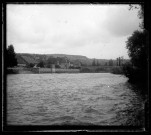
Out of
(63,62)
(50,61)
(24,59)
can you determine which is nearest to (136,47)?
(24,59)

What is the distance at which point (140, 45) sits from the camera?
62.1 feet

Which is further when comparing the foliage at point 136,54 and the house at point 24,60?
the house at point 24,60

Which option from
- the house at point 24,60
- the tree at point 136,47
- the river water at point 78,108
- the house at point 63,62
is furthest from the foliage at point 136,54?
the house at point 63,62

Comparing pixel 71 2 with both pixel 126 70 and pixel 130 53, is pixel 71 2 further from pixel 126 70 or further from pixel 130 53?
pixel 126 70

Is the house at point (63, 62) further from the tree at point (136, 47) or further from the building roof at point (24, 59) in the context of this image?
the tree at point (136, 47)

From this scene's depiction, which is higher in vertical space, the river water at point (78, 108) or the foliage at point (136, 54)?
the foliage at point (136, 54)

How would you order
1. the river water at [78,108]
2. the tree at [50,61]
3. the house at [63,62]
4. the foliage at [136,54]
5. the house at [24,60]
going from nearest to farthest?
the river water at [78,108] < the foliage at [136,54] < the house at [24,60] < the tree at [50,61] < the house at [63,62]

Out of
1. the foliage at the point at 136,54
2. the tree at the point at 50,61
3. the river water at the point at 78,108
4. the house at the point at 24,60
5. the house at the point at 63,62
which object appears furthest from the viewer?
the house at the point at 63,62

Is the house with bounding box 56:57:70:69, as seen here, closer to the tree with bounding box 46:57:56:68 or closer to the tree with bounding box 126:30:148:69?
the tree with bounding box 46:57:56:68

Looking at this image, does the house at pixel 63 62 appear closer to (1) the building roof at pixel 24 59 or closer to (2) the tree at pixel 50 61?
(2) the tree at pixel 50 61

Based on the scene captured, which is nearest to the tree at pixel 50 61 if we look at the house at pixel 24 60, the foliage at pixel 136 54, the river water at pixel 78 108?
the house at pixel 24 60

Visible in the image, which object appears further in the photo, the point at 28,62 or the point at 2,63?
the point at 28,62
